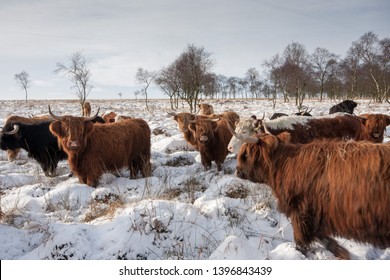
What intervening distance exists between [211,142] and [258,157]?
11.6ft

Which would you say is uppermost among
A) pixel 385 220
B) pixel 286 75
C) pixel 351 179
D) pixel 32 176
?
pixel 286 75

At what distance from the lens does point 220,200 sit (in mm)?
3691

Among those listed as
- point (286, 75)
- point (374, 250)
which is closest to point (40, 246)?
point (374, 250)

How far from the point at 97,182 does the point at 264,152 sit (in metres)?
3.51

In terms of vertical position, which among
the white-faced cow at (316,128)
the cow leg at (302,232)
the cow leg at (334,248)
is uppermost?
the white-faced cow at (316,128)

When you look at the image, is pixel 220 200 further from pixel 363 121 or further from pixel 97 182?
pixel 363 121

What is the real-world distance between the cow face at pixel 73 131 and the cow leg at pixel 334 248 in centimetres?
411

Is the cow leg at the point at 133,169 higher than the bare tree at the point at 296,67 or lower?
lower

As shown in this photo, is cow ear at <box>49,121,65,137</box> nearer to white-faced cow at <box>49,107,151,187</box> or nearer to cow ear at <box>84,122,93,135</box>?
white-faced cow at <box>49,107,151,187</box>

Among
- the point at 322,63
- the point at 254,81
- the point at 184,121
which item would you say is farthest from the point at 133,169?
the point at 254,81

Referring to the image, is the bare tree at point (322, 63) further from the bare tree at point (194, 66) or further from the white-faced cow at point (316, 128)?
the white-faced cow at point (316, 128)

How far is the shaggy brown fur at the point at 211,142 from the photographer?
6531 millimetres

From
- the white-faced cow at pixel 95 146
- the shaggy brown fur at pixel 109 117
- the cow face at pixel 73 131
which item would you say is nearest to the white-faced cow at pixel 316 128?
the white-faced cow at pixel 95 146

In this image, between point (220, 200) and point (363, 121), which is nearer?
point (220, 200)
